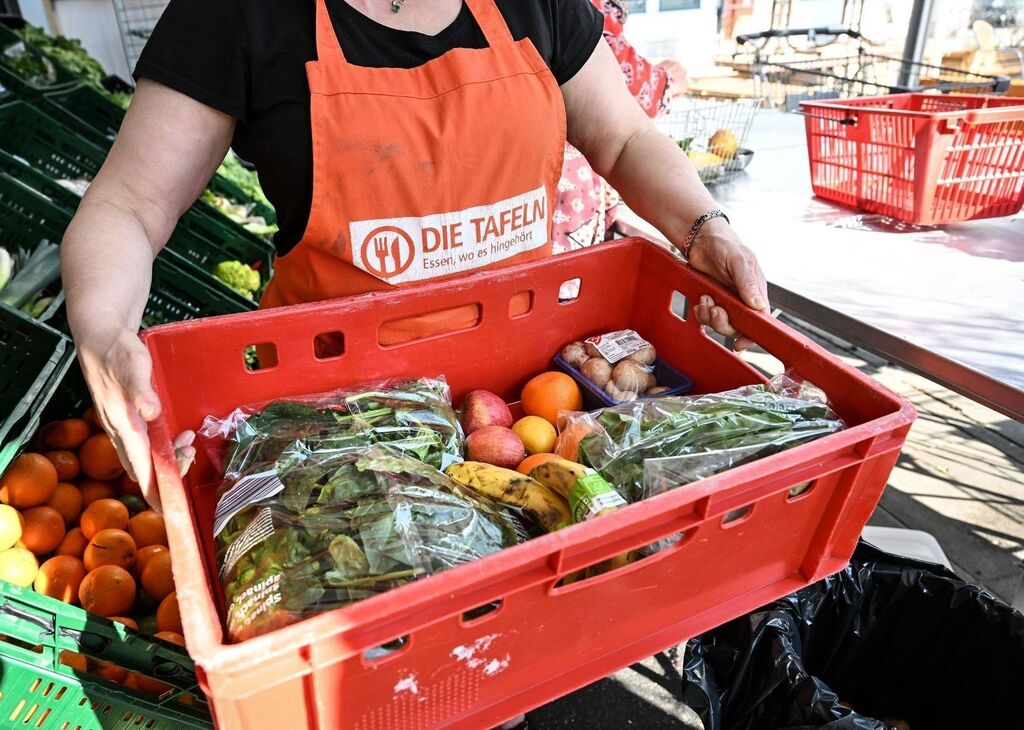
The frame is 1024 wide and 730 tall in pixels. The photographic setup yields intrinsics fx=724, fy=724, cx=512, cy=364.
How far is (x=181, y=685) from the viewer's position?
1.28m

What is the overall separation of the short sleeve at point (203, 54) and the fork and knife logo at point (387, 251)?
1.09 ft

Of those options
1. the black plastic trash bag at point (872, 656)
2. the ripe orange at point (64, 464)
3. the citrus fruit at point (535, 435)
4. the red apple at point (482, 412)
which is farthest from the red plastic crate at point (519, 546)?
the ripe orange at point (64, 464)

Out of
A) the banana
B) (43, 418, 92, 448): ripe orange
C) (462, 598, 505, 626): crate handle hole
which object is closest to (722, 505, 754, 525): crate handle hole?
the banana

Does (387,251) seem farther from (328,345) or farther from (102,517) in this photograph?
(102,517)

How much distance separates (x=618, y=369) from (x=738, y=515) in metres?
0.49

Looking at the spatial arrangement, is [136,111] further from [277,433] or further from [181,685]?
[181,685]

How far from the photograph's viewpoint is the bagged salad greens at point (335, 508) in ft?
2.79

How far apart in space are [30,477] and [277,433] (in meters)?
1.01

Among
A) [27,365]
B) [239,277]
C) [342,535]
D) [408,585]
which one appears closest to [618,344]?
[342,535]

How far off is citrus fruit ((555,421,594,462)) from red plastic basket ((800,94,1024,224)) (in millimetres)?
1760

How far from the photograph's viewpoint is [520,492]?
1062mm

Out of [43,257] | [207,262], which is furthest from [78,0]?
[43,257]

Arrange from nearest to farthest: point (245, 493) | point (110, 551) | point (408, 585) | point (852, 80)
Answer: point (408, 585), point (245, 493), point (110, 551), point (852, 80)

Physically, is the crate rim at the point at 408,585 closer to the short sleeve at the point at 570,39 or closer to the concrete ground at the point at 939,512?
the short sleeve at the point at 570,39
